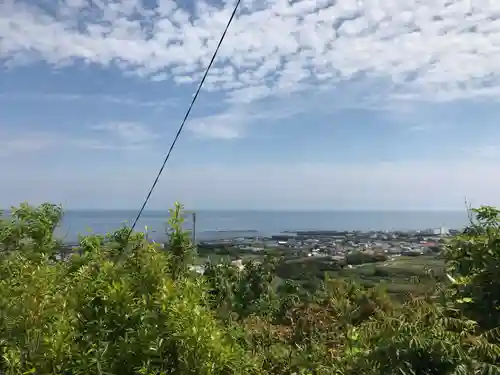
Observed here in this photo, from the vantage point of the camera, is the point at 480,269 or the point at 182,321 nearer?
the point at 480,269

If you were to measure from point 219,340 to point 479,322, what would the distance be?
1248 mm

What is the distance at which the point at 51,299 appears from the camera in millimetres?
2896

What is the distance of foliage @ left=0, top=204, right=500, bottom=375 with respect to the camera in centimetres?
182

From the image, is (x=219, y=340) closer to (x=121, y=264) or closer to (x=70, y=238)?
(x=121, y=264)

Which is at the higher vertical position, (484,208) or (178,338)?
(484,208)

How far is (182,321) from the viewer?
2.38m

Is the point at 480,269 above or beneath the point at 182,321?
above

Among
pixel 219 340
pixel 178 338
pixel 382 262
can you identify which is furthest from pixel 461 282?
pixel 382 262

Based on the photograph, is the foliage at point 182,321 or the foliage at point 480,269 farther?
the foliage at point 480,269

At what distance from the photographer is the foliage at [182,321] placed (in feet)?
5.97

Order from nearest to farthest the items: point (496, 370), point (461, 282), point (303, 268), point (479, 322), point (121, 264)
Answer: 1. point (496, 370)
2. point (479, 322)
3. point (461, 282)
4. point (121, 264)
5. point (303, 268)

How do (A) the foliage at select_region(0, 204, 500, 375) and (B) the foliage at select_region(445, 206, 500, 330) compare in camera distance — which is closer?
(A) the foliage at select_region(0, 204, 500, 375)

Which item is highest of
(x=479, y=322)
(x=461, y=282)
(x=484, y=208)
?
(x=484, y=208)

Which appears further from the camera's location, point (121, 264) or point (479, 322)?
point (121, 264)
